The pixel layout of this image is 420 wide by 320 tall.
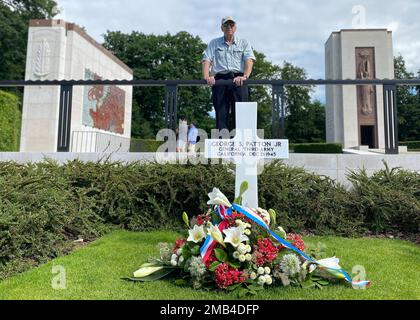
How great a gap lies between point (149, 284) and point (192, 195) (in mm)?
1891

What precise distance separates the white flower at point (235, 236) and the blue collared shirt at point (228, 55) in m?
2.63

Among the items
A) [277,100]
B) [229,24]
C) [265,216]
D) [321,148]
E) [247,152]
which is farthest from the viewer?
[321,148]

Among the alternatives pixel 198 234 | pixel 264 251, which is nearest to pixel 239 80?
pixel 198 234

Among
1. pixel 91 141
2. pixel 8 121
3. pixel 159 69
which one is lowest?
pixel 91 141

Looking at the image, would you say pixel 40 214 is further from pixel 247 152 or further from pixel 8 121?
pixel 8 121

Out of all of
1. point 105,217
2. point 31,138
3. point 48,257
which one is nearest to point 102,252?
point 48,257

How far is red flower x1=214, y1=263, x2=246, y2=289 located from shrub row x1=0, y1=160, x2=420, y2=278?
1813 mm

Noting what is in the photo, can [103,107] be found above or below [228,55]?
above

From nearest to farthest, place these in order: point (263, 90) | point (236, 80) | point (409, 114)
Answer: point (236, 80) < point (263, 90) < point (409, 114)

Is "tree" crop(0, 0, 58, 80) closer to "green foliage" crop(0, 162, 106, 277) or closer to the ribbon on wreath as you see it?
"green foliage" crop(0, 162, 106, 277)

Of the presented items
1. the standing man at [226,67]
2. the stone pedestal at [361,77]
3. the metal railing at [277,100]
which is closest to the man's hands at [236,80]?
the standing man at [226,67]

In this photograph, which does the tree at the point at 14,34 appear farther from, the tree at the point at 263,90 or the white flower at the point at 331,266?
the white flower at the point at 331,266

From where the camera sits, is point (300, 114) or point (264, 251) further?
point (300, 114)

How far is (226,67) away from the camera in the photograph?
188 inches
